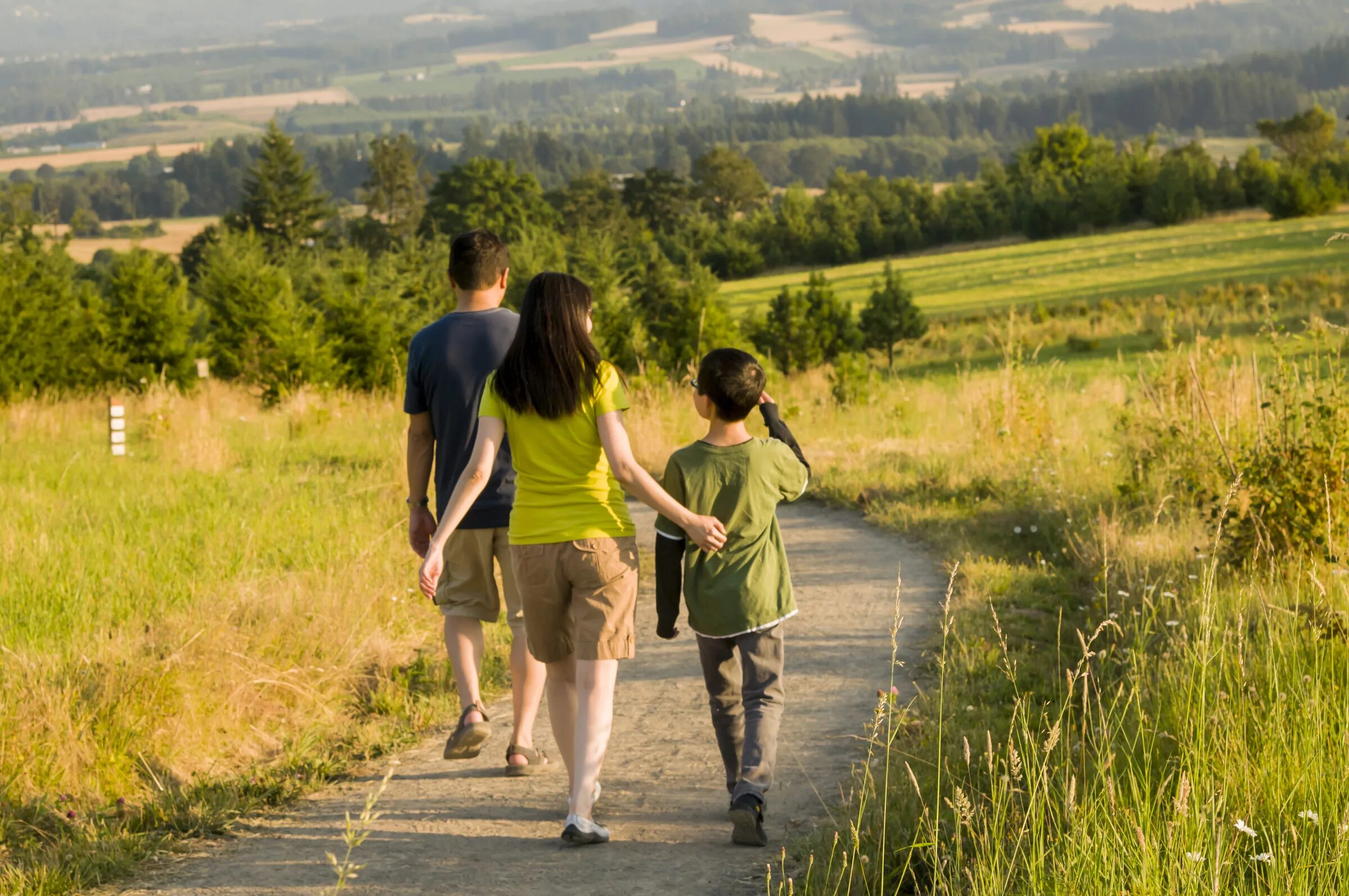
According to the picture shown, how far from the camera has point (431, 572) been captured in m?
4.27

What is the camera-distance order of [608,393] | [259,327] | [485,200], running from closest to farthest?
[608,393]
[259,327]
[485,200]

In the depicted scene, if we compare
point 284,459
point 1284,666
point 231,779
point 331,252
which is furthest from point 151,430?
point 331,252

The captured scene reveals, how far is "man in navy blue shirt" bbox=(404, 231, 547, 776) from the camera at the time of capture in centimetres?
500

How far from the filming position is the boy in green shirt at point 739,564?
4348mm

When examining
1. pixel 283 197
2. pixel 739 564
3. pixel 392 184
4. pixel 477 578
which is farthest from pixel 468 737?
pixel 392 184

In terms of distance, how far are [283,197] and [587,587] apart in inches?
3225

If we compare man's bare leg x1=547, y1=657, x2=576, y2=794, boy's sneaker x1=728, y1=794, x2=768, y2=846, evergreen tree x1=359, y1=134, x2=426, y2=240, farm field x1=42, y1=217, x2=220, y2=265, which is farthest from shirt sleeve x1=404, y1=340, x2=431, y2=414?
evergreen tree x1=359, y1=134, x2=426, y2=240

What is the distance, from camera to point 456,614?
5250mm

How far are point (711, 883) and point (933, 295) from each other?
1961 inches

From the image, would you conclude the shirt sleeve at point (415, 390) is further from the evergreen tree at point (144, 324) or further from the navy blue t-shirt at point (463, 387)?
the evergreen tree at point (144, 324)

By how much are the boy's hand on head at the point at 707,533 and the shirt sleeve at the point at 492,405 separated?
730mm

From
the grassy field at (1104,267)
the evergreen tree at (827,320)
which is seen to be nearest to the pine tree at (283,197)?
the grassy field at (1104,267)

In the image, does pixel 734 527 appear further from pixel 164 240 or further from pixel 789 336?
pixel 164 240

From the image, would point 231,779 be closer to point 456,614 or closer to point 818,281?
point 456,614
